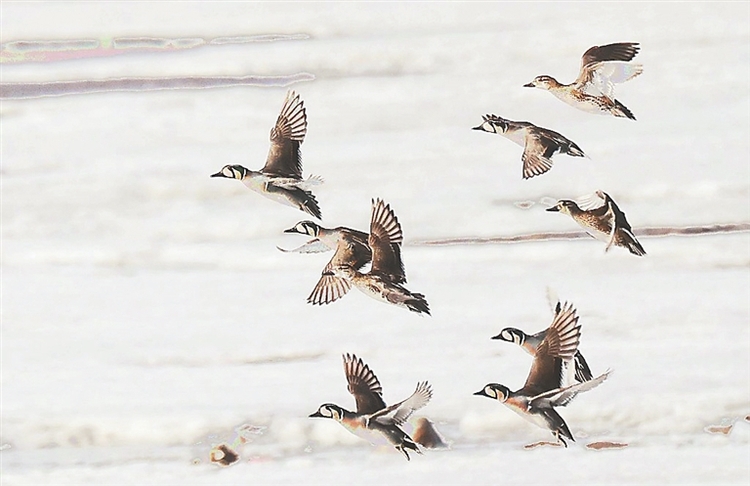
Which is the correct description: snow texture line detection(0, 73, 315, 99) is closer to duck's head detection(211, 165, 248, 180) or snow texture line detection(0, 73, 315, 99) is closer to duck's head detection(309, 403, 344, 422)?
duck's head detection(211, 165, 248, 180)

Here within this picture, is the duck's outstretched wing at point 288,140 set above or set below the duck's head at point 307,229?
above

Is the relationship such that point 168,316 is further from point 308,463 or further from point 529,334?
point 529,334

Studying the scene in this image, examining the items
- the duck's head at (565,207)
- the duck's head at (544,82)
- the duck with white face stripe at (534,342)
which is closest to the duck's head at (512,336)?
the duck with white face stripe at (534,342)

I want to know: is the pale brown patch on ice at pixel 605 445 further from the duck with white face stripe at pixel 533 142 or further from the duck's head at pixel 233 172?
the duck's head at pixel 233 172

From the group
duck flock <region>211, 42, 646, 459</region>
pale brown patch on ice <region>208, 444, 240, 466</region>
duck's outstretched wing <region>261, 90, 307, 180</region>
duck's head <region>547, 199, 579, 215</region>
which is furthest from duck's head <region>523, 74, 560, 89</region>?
pale brown patch on ice <region>208, 444, 240, 466</region>

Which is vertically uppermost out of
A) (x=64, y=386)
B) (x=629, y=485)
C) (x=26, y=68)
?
(x=26, y=68)

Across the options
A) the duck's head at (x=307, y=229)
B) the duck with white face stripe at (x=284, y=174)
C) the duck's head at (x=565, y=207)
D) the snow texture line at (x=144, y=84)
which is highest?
the snow texture line at (x=144, y=84)

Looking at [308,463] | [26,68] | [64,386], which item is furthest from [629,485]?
[26,68]
